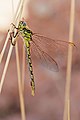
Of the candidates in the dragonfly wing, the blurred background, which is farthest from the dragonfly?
the blurred background

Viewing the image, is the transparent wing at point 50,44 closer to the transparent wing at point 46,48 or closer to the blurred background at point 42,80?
the transparent wing at point 46,48

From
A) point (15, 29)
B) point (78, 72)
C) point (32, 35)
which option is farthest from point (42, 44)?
point (78, 72)

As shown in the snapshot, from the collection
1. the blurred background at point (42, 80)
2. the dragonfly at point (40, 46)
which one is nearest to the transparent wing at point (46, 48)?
the dragonfly at point (40, 46)

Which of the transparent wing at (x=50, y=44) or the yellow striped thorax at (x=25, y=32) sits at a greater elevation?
the yellow striped thorax at (x=25, y=32)

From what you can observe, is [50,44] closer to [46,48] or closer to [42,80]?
[46,48]

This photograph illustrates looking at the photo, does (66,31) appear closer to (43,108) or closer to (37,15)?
(37,15)

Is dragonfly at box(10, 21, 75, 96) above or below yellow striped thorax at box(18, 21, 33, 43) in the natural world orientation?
below

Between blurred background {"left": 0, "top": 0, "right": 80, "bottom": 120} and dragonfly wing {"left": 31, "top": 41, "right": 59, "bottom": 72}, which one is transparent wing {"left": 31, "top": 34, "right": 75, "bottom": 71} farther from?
blurred background {"left": 0, "top": 0, "right": 80, "bottom": 120}

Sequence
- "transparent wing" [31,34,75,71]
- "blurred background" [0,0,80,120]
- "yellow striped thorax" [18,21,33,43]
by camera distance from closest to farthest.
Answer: "yellow striped thorax" [18,21,33,43] < "transparent wing" [31,34,75,71] < "blurred background" [0,0,80,120]
